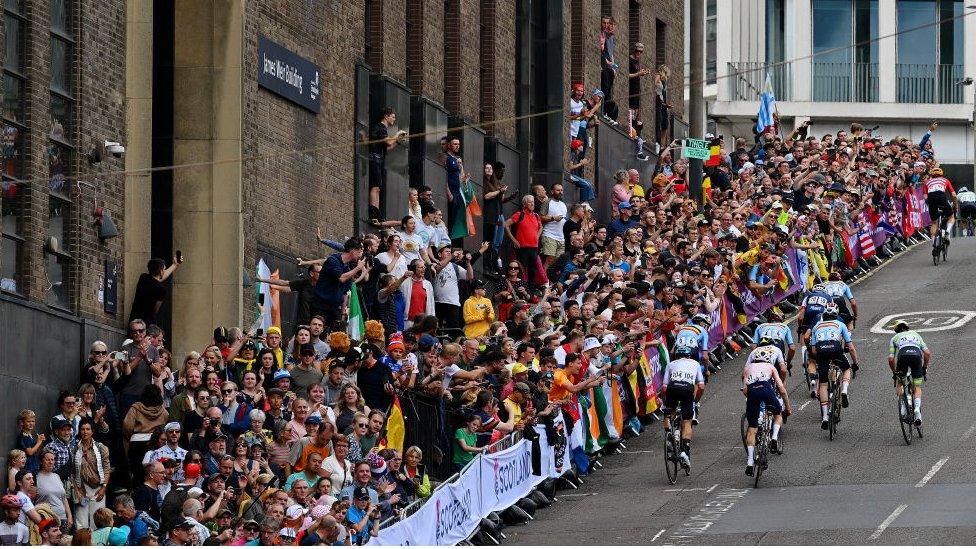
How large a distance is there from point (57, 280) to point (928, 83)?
59.5 meters

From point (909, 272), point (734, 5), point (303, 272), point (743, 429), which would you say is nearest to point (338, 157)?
point (303, 272)

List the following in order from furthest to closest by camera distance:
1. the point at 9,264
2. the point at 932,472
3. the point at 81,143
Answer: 1. the point at 932,472
2. the point at 81,143
3. the point at 9,264

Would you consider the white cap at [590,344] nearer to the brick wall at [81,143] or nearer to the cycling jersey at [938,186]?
the brick wall at [81,143]

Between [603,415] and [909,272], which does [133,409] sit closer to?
[603,415]

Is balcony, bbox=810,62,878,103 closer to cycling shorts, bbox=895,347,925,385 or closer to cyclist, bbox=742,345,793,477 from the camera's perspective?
cycling shorts, bbox=895,347,925,385

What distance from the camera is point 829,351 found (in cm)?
3077

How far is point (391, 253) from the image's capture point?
3000 centimetres

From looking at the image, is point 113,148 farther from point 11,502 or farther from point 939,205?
point 939,205

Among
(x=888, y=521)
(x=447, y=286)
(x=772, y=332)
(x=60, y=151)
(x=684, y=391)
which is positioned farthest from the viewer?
(x=447, y=286)

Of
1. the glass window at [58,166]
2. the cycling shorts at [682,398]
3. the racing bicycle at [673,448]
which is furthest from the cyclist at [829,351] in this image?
the glass window at [58,166]

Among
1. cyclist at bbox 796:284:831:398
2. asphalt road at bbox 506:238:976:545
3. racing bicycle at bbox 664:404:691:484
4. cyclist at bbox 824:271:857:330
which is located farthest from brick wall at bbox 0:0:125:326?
cyclist at bbox 824:271:857:330

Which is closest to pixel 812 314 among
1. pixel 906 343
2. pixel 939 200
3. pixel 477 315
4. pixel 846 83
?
pixel 906 343

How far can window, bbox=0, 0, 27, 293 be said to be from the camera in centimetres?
2298

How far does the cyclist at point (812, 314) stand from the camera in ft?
106
